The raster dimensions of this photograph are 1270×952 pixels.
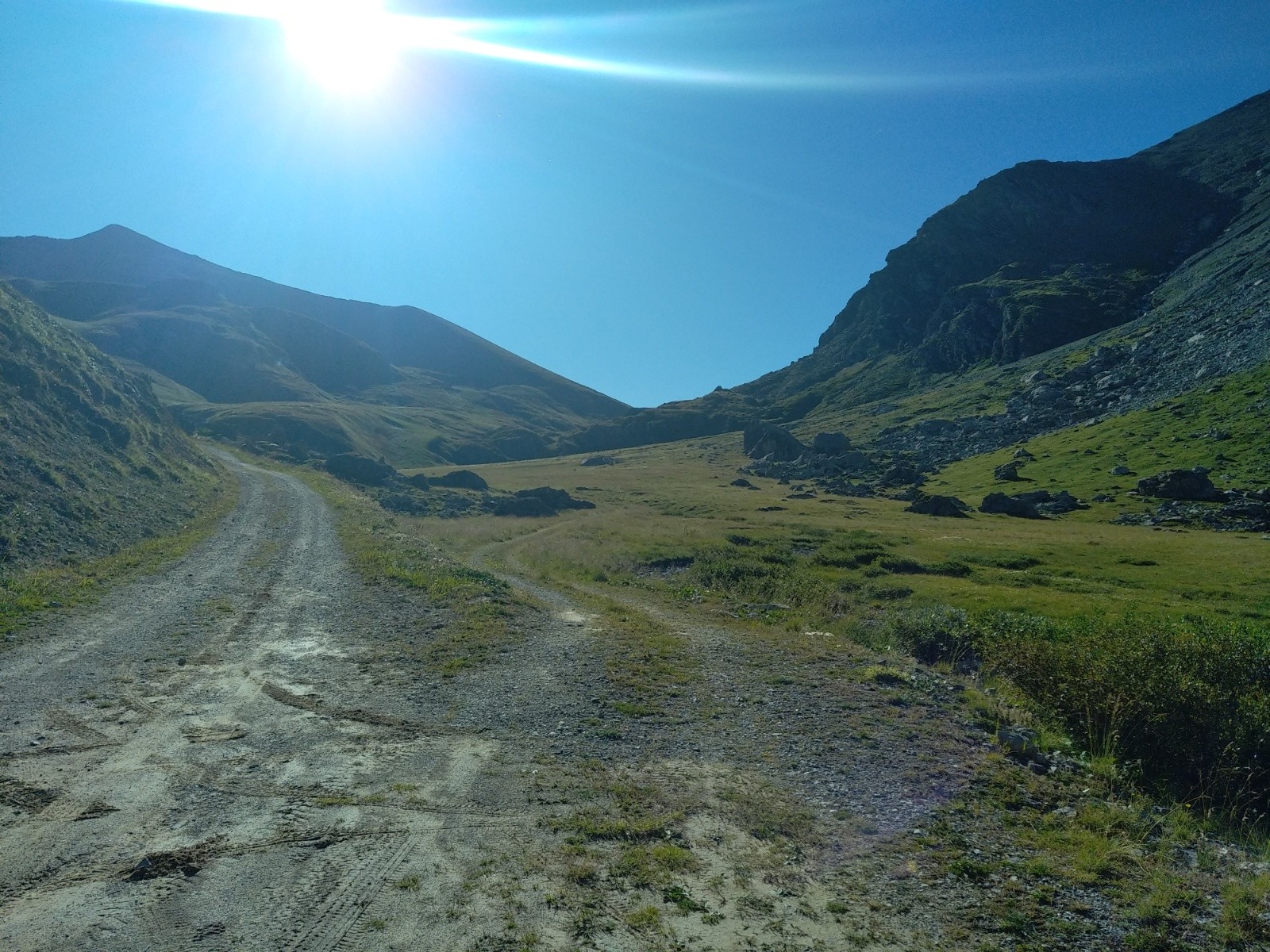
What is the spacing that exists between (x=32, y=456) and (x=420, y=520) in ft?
99.9

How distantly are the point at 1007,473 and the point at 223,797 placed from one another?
4178 inches

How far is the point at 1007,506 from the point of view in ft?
252

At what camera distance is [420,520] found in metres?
60.2

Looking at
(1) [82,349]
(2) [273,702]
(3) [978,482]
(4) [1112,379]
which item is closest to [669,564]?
(2) [273,702]

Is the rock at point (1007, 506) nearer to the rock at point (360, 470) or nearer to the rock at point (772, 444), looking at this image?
the rock at point (772, 444)

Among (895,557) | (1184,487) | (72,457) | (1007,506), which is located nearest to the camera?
(72,457)

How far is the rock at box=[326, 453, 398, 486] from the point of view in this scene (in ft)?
286

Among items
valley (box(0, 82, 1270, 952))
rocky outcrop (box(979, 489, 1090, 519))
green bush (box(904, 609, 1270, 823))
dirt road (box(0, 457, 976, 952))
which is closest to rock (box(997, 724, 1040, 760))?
valley (box(0, 82, 1270, 952))

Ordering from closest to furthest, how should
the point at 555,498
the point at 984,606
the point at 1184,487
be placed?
the point at 984,606 < the point at 1184,487 < the point at 555,498

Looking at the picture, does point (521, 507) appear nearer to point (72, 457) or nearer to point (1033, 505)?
point (72, 457)

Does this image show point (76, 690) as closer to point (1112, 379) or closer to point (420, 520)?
point (420, 520)

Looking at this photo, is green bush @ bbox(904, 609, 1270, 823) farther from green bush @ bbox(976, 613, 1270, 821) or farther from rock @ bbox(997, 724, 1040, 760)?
rock @ bbox(997, 724, 1040, 760)

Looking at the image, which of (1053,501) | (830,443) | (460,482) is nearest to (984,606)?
(1053,501)

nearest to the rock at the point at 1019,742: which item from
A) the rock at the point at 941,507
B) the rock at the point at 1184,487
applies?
the rock at the point at 941,507
